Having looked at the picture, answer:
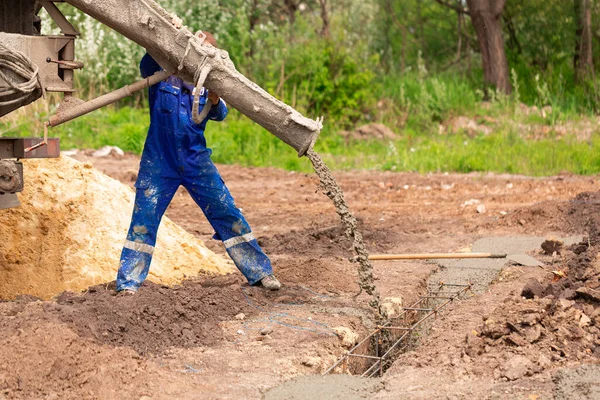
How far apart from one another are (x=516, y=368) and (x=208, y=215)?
2.52 meters

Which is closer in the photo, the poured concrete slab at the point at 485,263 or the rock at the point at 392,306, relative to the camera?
the rock at the point at 392,306

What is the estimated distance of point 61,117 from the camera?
554cm

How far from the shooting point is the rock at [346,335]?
18.6ft

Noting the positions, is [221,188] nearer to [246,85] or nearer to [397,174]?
[246,85]

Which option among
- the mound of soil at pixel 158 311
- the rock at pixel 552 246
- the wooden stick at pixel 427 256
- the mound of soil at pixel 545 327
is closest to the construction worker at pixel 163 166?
the mound of soil at pixel 158 311

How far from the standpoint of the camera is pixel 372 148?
48.0ft

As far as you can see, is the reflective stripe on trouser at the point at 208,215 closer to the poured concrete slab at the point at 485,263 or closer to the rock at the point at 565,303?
the poured concrete slab at the point at 485,263

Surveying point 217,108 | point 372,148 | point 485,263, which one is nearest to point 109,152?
point 372,148

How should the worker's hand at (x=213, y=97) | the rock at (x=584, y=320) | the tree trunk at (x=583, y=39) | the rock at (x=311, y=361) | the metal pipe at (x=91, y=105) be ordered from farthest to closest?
1. the tree trunk at (x=583, y=39)
2. the worker's hand at (x=213, y=97)
3. the metal pipe at (x=91, y=105)
4. the rock at (x=584, y=320)
5. the rock at (x=311, y=361)

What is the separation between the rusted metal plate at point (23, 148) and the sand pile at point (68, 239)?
3.77 feet

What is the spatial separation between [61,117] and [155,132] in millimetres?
784

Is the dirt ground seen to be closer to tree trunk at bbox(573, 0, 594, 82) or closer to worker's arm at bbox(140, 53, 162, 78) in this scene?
worker's arm at bbox(140, 53, 162, 78)

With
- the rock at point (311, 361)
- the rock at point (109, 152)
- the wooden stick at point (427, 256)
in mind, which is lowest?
the rock at point (109, 152)

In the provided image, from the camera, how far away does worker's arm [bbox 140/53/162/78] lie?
238 inches
